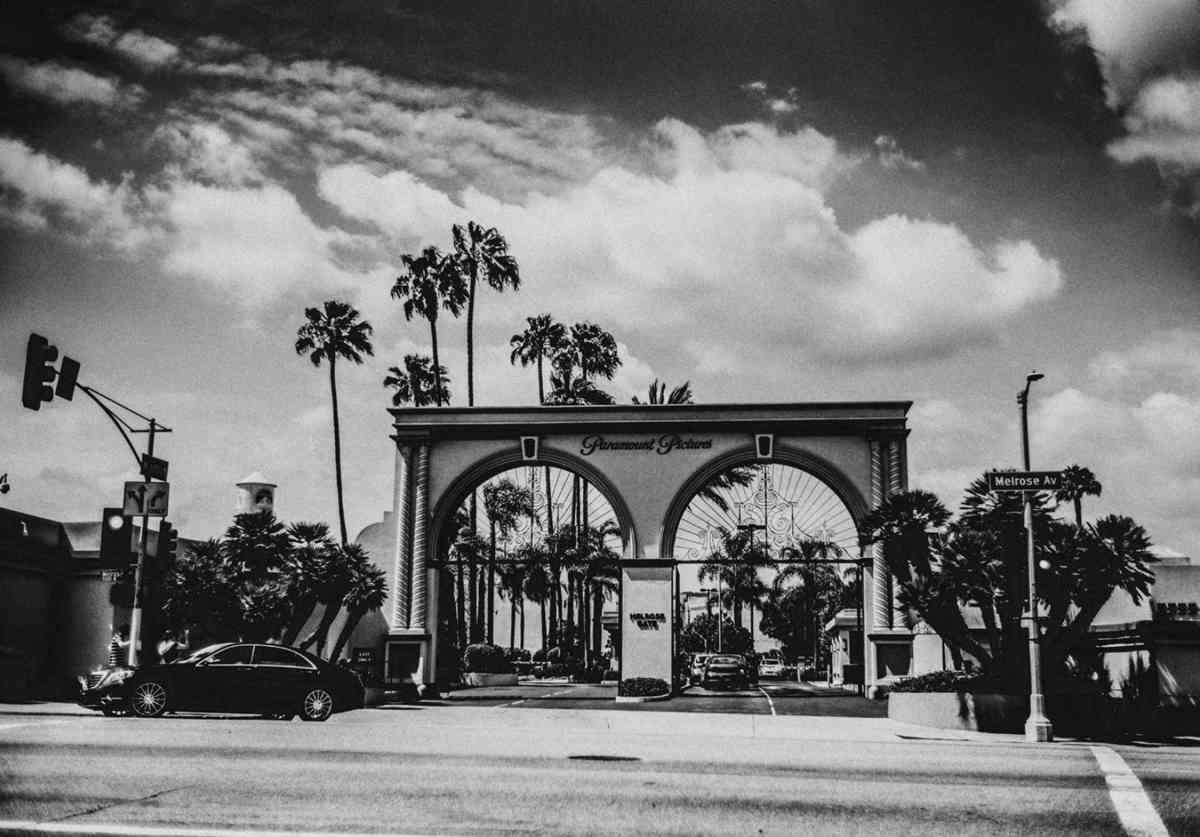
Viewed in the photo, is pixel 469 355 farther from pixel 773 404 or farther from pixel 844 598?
pixel 844 598

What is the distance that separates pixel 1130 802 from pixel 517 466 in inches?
958

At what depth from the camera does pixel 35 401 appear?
1898 cm

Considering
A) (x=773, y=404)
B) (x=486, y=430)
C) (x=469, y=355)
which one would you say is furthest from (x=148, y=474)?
(x=469, y=355)

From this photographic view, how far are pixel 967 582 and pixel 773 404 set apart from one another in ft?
33.0

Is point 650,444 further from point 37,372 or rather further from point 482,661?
point 482,661

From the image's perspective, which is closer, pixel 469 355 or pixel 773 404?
pixel 773 404

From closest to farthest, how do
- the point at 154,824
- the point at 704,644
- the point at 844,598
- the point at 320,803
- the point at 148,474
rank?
the point at 154,824
the point at 320,803
the point at 148,474
the point at 844,598
the point at 704,644

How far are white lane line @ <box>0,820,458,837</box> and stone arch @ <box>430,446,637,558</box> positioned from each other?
2427 centimetres

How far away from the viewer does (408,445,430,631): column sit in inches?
1330

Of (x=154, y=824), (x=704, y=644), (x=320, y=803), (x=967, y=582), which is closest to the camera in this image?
(x=154, y=824)

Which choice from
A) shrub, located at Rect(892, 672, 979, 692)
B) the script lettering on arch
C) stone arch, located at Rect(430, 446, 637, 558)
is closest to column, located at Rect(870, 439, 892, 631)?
the script lettering on arch

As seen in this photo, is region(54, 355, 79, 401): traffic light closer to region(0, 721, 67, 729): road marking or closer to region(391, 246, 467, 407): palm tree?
region(0, 721, 67, 729): road marking

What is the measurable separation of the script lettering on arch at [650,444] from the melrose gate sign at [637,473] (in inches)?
1.2

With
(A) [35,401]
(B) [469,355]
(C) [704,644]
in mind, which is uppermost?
(B) [469,355]
